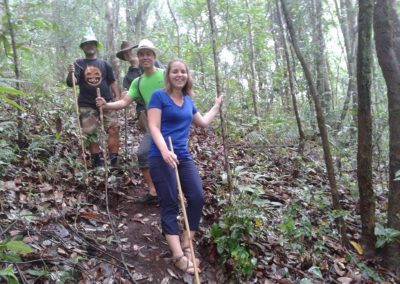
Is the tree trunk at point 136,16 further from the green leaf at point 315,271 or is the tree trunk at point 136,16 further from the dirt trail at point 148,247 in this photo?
the green leaf at point 315,271

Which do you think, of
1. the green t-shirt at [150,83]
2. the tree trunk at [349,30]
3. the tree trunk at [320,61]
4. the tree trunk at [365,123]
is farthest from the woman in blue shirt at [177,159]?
the tree trunk at [349,30]

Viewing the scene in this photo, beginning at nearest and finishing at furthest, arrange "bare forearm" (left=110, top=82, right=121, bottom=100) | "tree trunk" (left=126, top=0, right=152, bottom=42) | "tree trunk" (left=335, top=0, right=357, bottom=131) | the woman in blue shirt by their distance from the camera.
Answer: the woman in blue shirt → "bare forearm" (left=110, top=82, right=121, bottom=100) → "tree trunk" (left=335, top=0, right=357, bottom=131) → "tree trunk" (left=126, top=0, right=152, bottom=42)

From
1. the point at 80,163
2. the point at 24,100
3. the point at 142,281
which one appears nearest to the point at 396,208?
the point at 142,281

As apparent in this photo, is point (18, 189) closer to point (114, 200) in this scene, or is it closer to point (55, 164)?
point (55, 164)

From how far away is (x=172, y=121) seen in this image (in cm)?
435

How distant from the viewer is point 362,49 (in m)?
4.67

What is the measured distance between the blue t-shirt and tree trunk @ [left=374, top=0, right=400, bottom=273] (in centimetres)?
271

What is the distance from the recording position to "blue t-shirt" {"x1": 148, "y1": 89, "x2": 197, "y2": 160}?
4.26m

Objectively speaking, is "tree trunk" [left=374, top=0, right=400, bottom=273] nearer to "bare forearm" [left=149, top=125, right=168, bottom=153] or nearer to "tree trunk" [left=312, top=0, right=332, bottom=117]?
"bare forearm" [left=149, top=125, right=168, bottom=153]

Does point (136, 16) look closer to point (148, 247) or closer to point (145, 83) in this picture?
point (145, 83)

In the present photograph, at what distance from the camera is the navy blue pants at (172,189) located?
4.26m

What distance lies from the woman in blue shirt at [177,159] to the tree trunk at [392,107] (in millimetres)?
2605

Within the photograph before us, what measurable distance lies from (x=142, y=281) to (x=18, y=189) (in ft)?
6.78

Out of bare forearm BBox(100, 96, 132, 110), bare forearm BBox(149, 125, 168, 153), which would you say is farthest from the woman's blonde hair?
bare forearm BBox(100, 96, 132, 110)
